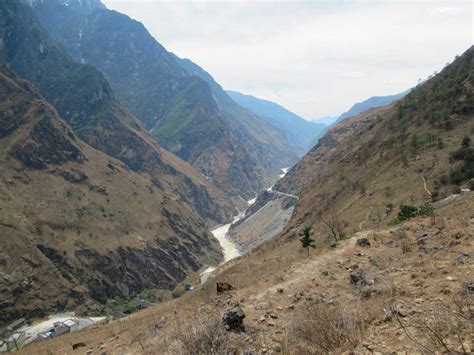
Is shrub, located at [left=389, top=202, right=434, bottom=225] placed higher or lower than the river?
higher

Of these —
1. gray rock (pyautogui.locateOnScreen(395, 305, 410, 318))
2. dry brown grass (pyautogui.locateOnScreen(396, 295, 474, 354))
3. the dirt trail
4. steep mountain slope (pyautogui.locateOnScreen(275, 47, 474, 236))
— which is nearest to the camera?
dry brown grass (pyautogui.locateOnScreen(396, 295, 474, 354))

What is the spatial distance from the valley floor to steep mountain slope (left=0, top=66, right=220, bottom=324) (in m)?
82.7

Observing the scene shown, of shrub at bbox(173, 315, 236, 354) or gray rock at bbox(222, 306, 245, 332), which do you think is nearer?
shrub at bbox(173, 315, 236, 354)

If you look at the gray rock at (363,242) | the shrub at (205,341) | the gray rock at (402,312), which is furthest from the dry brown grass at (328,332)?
the gray rock at (363,242)

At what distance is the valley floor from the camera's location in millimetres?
7156

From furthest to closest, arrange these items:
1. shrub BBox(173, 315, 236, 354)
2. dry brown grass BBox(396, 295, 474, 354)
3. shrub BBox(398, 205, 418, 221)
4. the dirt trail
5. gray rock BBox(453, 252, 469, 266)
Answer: shrub BBox(398, 205, 418, 221) → the dirt trail → gray rock BBox(453, 252, 469, 266) → shrub BBox(173, 315, 236, 354) → dry brown grass BBox(396, 295, 474, 354)

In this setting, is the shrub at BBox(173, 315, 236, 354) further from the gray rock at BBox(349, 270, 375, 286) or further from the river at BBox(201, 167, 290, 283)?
the river at BBox(201, 167, 290, 283)

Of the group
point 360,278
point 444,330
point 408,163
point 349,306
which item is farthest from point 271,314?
point 408,163

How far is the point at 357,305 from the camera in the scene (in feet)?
31.3

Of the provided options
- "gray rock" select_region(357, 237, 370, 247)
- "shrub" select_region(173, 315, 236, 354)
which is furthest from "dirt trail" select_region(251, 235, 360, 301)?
"shrub" select_region(173, 315, 236, 354)

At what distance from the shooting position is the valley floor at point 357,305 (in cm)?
716

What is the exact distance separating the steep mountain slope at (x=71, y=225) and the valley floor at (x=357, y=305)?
82706 mm

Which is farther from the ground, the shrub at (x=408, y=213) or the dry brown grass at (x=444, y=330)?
the dry brown grass at (x=444, y=330)

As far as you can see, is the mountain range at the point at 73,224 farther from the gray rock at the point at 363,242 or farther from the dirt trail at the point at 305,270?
the gray rock at the point at 363,242
